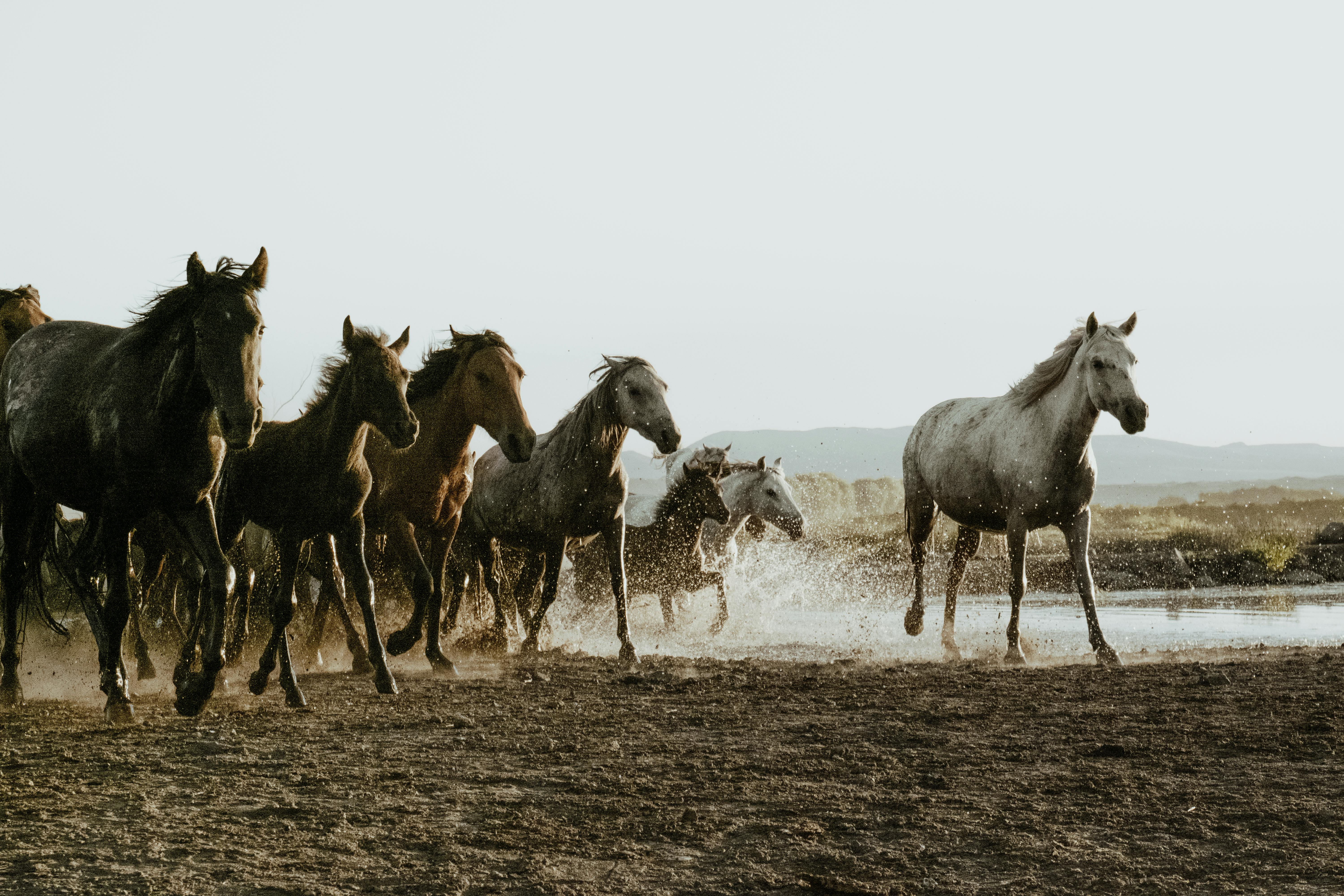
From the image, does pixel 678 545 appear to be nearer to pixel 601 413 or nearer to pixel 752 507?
pixel 752 507

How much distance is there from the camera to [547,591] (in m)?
10.1

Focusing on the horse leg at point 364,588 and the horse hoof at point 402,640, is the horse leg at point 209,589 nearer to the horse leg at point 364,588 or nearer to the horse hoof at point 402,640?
the horse leg at point 364,588

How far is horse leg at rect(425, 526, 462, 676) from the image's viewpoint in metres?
8.46

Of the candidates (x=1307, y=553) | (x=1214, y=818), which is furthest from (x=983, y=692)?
(x=1307, y=553)

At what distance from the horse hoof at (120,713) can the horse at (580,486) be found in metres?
3.78

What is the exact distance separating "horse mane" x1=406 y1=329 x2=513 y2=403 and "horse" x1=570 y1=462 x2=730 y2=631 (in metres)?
4.35

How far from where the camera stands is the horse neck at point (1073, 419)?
8922 millimetres

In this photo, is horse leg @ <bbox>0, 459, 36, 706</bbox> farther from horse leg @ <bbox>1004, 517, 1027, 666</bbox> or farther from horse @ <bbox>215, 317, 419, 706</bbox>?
horse leg @ <bbox>1004, 517, 1027, 666</bbox>

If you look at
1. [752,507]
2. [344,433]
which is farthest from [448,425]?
[752,507]

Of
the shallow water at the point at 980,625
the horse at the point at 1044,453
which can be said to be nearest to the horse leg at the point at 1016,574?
the horse at the point at 1044,453

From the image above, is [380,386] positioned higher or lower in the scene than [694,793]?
higher

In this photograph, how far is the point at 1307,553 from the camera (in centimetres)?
2086

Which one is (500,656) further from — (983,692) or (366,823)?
(366,823)

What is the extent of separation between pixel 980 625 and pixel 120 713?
9906mm
